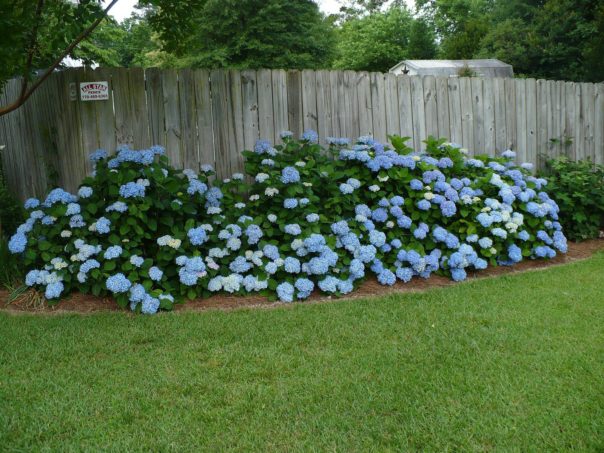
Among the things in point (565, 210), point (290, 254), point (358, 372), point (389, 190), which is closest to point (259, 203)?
point (290, 254)

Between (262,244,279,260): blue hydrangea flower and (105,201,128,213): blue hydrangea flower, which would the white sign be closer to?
(105,201,128,213): blue hydrangea flower

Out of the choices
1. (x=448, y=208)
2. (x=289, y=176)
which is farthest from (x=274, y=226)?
(x=448, y=208)

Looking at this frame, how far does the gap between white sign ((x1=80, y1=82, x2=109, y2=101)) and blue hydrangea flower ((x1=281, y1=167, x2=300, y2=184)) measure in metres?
1.67

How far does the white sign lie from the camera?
4738 millimetres

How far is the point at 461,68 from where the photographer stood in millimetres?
22125

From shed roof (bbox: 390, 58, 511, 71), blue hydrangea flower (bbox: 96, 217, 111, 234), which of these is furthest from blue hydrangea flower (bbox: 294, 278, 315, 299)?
shed roof (bbox: 390, 58, 511, 71)

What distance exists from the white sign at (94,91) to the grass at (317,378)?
1928mm

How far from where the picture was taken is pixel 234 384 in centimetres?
281

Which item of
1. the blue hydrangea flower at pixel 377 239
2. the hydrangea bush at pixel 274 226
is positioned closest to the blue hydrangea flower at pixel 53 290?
the hydrangea bush at pixel 274 226

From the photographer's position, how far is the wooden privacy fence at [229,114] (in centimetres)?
484

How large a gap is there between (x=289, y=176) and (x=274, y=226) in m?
0.43

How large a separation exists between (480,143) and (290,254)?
3094mm

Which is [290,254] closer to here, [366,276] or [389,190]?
[366,276]

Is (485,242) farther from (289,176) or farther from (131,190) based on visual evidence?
(131,190)
